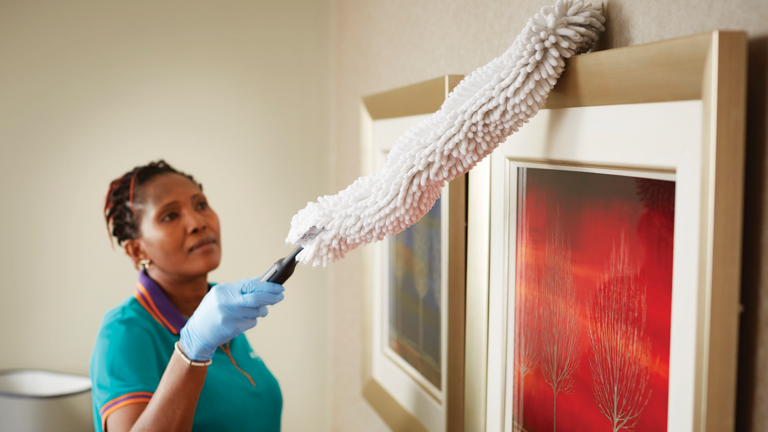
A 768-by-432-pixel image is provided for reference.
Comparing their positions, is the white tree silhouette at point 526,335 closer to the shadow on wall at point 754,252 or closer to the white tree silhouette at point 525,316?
the white tree silhouette at point 525,316

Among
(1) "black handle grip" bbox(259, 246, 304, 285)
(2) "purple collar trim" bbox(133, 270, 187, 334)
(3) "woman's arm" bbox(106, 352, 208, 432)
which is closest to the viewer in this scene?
(1) "black handle grip" bbox(259, 246, 304, 285)

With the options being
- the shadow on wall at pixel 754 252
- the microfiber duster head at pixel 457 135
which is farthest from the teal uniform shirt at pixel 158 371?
the shadow on wall at pixel 754 252

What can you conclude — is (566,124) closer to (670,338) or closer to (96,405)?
(670,338)

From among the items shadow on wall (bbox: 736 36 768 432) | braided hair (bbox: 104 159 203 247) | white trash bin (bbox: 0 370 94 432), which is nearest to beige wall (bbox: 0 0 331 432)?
white trash bin (bbox: 0 370 94 432)

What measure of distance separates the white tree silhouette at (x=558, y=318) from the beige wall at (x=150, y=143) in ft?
3.85

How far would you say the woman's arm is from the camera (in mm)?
772

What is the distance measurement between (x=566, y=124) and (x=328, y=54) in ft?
4.16

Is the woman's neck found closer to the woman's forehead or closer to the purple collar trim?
the purple collar trim

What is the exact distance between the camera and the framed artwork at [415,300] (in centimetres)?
69

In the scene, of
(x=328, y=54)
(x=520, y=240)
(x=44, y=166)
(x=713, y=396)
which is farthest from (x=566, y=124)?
(x=44, y=166)

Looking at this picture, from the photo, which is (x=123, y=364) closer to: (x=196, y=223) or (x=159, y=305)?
(x=159, y=305)

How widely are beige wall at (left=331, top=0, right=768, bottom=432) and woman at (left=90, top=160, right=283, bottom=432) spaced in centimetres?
31

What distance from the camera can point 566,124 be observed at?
468 mm

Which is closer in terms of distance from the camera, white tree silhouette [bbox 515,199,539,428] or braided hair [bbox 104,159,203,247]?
white tree silhouette [bbox 515,199,539,428]
